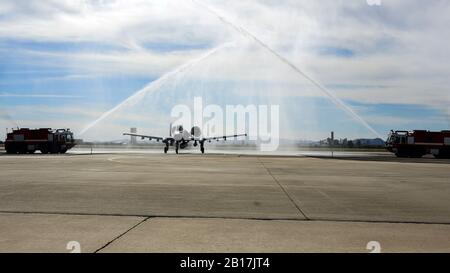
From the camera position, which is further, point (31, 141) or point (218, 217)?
point (31, 141)

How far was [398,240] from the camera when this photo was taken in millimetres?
7832

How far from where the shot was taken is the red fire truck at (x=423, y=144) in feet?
188

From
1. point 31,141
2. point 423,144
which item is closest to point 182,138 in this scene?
point 31,141

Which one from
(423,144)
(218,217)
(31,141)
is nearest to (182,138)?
(31,141)

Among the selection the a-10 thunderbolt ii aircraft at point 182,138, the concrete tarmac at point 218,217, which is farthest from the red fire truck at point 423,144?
the concrete tarmac at point 218,217

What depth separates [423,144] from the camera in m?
57.6

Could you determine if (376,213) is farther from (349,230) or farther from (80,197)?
(80,197)

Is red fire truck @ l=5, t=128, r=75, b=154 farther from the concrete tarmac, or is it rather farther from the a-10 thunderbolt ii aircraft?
the concrete tarmac

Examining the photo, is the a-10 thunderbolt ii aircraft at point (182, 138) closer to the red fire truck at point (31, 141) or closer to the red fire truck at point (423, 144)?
the red fire truck at point (31, 141)

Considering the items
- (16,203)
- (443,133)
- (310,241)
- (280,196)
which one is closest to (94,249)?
(310,241)

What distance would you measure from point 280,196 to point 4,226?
7802mm

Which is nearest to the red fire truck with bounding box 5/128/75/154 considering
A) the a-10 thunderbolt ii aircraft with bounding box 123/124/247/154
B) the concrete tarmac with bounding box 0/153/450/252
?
the a-10 thunderbolt ii aircraft with bounding box 123/124/247/154

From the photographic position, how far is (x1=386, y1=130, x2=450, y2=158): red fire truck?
57281mm

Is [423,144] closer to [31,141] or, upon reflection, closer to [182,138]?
[182,138]
